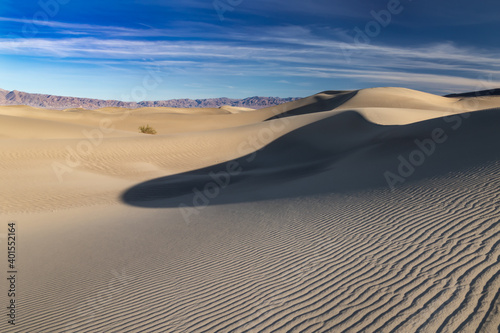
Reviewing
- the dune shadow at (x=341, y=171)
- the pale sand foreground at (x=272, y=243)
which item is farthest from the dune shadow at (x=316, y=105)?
the pale sand foreground at (x=272, y=243)

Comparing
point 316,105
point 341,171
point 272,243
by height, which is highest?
point 316,105

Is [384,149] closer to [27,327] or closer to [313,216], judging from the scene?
[313,216]

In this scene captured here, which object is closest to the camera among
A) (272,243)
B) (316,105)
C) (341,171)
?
(272,243)

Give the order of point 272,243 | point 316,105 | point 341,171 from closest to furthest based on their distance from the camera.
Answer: point 272,243 < point 341,171 < point 316,105

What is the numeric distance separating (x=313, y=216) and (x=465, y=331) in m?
5.37

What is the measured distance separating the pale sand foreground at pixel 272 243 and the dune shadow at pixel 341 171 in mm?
104

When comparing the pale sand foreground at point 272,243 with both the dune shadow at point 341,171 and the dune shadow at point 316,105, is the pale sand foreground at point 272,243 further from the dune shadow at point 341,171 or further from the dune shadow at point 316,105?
the dune shadow at point 316,105

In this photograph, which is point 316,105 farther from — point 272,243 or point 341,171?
point 272,243

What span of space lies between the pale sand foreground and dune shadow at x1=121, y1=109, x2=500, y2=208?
0.34 ft

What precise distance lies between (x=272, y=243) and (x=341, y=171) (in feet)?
24.9

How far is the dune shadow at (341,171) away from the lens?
1138cm

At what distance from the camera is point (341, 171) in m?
14.3

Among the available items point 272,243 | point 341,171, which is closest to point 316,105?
point 341,171

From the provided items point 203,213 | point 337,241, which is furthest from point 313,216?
point 203,213
